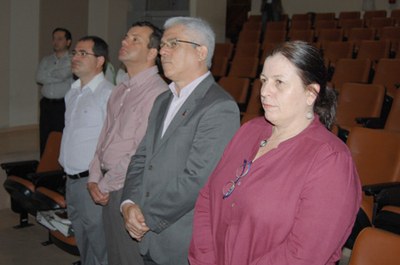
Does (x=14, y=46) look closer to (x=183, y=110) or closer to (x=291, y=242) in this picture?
(x=183, y=110)

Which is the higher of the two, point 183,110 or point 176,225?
point 183,110

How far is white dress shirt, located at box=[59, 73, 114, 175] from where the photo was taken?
8.61 feet

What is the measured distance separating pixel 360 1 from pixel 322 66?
9483 millimetres

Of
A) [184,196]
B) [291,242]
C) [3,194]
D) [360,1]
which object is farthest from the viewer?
[360,1]

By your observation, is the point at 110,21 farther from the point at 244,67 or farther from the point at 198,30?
the point at 198,30

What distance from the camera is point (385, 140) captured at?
272 cm

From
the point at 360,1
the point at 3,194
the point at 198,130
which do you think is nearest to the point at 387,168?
the point at 198,130

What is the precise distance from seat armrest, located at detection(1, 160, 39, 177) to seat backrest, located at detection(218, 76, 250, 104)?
6.57 ft

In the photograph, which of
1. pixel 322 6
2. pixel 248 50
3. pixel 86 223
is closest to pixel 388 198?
pixel 86 223

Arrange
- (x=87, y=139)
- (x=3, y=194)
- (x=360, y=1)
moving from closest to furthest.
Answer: (x=87, y=139) < (x=3, y=194) < (x=360, y=1)

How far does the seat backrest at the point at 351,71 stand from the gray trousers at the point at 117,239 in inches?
140

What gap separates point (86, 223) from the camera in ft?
8.53

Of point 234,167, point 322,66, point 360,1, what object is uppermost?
point 360,1

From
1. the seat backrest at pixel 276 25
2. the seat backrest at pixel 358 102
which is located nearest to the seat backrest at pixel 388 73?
the seat backrest at pixel 358 102
